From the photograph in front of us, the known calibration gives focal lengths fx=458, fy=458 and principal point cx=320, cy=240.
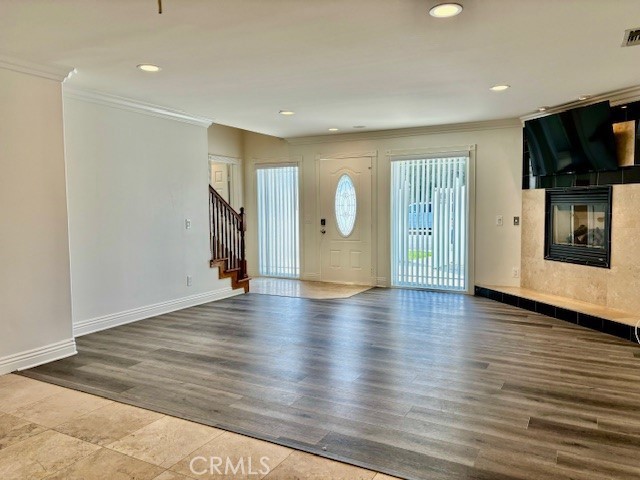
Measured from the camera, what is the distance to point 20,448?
2.49m

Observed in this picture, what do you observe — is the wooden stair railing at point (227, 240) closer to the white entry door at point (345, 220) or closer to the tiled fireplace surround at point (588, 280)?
the white entry door at point (345, 220)

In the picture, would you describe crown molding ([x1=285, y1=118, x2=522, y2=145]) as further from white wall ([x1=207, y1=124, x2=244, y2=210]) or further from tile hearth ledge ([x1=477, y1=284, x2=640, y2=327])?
tile hearth ledge ([x1=477, y1=284, x2=640, y2=327])

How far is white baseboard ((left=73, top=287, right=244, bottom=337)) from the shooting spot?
4.76m

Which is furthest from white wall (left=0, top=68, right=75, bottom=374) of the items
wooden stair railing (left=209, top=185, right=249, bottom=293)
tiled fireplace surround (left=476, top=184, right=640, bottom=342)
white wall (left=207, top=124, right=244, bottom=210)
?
tiled fireplace surround (left=476, top=184, right=640, bottom=342)

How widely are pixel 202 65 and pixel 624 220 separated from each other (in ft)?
14.9

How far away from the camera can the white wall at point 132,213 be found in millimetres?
4676

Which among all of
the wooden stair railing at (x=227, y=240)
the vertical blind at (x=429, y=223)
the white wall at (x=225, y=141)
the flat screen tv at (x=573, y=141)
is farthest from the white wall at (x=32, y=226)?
the flat screen tv at (x=573, y=141)

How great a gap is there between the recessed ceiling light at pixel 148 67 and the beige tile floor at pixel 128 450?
262cm

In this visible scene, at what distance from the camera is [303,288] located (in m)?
7.38

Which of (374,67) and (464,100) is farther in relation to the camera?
(464,100)

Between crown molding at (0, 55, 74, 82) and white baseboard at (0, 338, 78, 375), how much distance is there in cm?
228

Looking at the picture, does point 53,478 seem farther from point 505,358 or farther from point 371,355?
point 505,358

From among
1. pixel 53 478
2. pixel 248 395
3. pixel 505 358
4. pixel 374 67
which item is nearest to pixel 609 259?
pixel 505 358

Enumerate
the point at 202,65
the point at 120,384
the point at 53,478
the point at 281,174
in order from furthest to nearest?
the point at 281,174 < the point at 202,65 < the point at 120,384 < the point at 53,478
